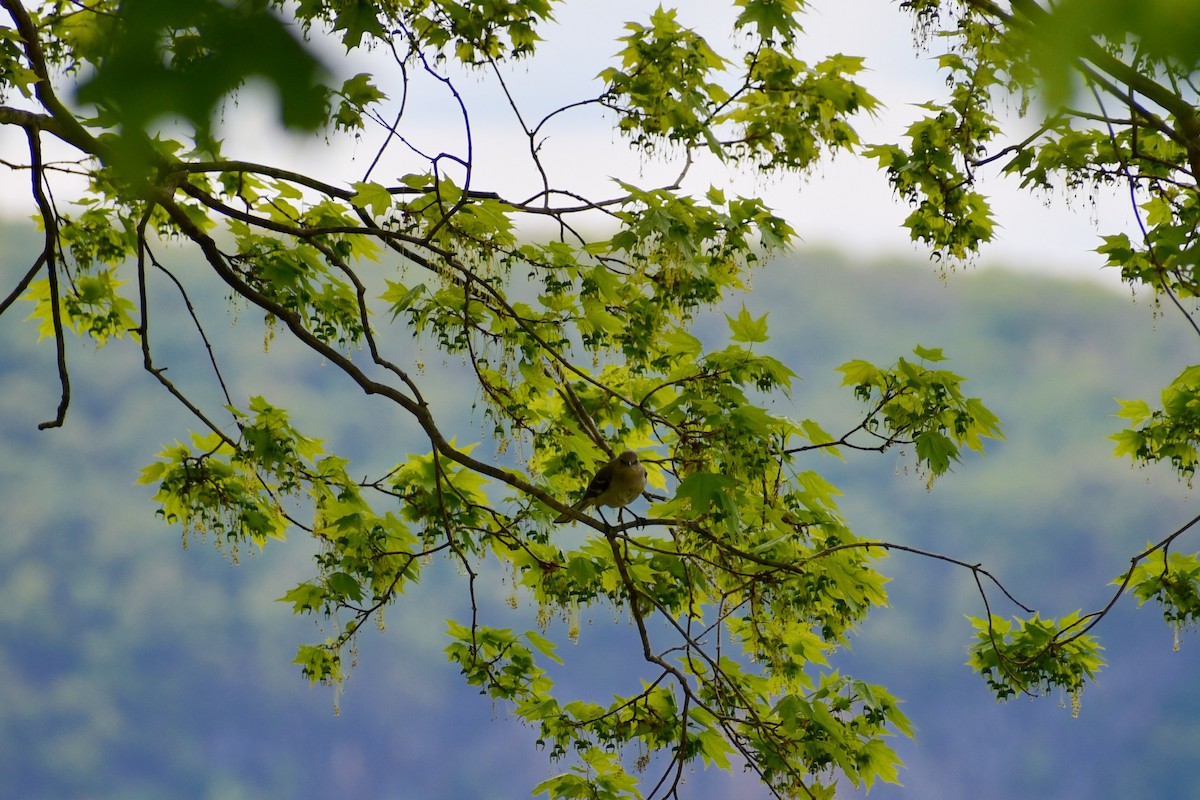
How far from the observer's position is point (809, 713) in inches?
137

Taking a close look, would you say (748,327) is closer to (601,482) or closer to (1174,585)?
(601,482)

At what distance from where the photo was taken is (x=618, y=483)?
12.3ft

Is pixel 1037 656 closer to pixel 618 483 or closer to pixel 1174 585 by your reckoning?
pixel 1174 585

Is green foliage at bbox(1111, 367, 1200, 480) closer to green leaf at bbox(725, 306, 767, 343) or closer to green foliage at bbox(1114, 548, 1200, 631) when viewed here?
green foliage at bbox(1114, 548, 1200, 631)

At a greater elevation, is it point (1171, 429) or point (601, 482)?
point (1171, 429)

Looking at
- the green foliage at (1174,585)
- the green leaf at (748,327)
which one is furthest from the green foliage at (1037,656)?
the green leaf at (748,327)

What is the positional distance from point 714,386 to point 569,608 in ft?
3.33

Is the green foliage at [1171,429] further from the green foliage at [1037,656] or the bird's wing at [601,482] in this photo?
the bird's wing at [601,482]

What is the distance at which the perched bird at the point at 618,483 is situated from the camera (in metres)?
3.74

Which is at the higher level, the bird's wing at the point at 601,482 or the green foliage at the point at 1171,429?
the green foliage at the point at 1171,429

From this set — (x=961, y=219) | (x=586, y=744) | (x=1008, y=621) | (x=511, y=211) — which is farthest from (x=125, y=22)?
(x=1008, y=621)

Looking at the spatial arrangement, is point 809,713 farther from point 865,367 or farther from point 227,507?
point 227,507

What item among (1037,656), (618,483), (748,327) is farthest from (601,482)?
(1037,656)

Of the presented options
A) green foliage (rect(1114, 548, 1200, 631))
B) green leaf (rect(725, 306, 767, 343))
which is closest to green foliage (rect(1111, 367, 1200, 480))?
green foliage (rect(1114, 548, 1200, 631))
